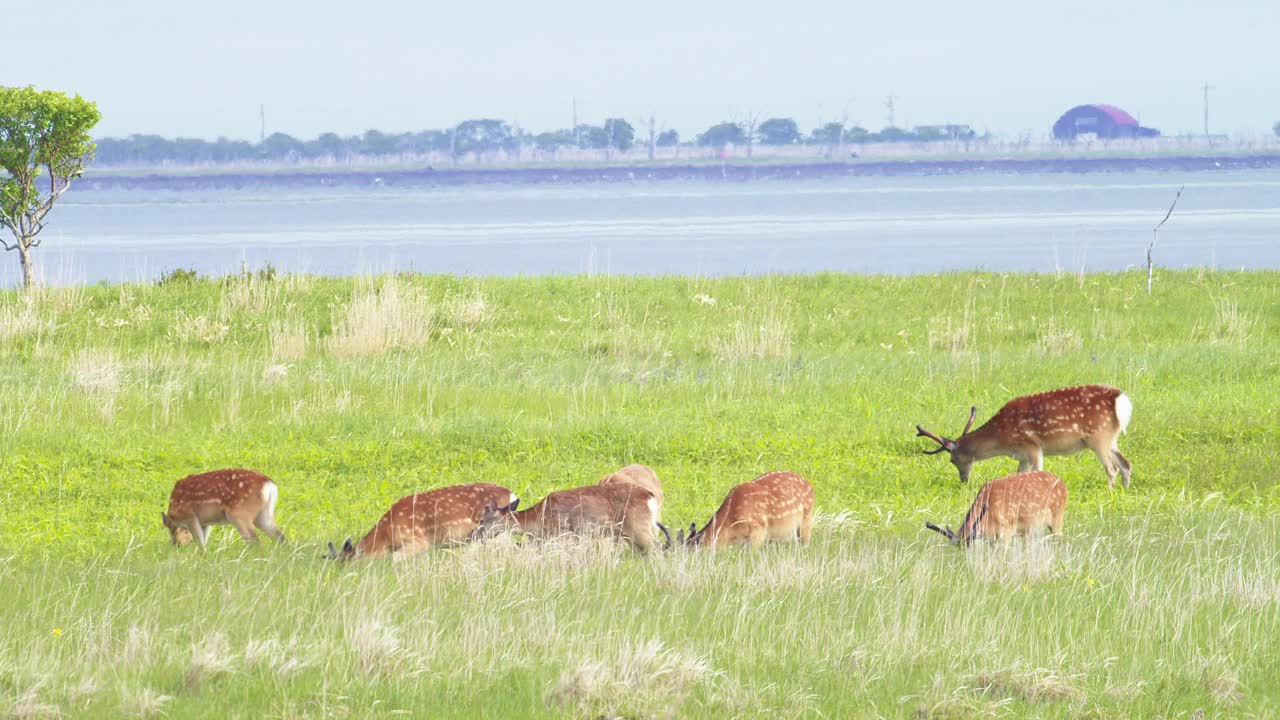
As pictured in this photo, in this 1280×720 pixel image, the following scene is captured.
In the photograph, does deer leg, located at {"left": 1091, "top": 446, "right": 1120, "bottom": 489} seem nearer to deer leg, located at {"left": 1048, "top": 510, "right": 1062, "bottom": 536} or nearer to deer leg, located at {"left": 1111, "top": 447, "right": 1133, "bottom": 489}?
deer leg, located at {"left": 1111, "top": 447, "right": 1133, "bottom": 489}

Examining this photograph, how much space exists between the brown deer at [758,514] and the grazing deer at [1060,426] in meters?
2.82

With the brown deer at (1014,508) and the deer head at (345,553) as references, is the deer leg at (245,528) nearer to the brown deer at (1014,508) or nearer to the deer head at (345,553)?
the deer head at (345,553)

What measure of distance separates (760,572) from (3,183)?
2418 cm

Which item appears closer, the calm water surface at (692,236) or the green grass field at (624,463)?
the green grass field at (624,463)

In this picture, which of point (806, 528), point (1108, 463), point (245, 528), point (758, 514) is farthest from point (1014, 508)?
point (245, 528)

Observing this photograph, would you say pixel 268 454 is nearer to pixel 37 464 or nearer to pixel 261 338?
pixel 37 464

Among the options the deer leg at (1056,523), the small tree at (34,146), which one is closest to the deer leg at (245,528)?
the deer leg at (1056,523)

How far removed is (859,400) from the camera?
18844 millimetres

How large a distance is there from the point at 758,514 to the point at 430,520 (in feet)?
7.67

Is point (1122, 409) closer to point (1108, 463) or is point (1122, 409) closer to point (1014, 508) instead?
point (1108, 463)

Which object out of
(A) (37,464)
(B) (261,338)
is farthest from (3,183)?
(A) (37,464)

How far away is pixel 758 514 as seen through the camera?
10812 millimetres

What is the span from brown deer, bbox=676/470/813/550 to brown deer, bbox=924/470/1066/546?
3.34ft

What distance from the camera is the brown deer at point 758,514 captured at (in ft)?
35.4
